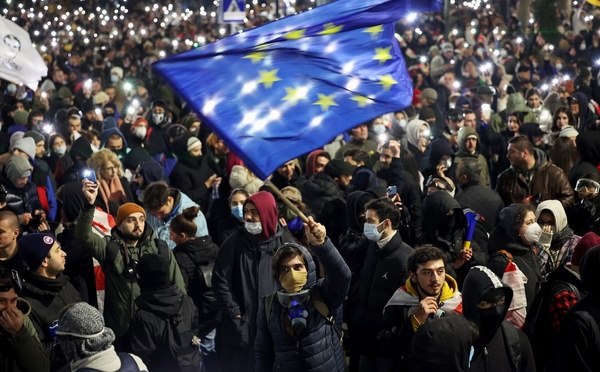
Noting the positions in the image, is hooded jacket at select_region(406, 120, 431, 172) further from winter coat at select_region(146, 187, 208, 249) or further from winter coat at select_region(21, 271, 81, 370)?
winter coat at select_region(21, 271, 81, 370)

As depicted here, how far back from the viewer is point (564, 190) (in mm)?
9828

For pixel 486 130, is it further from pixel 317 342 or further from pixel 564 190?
pixel 317 342

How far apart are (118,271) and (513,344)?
3220 millimetres

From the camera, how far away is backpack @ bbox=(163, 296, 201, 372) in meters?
7.16

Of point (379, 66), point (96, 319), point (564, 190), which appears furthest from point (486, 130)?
point (96, 319)

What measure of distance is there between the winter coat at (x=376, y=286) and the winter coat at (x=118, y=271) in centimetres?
128

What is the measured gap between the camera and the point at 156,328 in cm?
713

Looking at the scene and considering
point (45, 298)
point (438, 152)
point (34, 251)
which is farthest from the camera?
point (438, 152)

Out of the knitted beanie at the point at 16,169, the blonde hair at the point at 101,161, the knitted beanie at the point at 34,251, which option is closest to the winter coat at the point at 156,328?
the knitted beanie at the point at 34,251

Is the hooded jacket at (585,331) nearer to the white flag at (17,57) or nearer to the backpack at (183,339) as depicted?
the backpack at (183,339)

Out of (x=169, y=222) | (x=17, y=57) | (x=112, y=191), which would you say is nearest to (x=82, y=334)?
(x=169, y=222)

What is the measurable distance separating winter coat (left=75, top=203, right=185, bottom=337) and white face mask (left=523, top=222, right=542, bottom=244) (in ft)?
8.07

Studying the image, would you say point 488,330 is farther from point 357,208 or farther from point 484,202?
point 484,202

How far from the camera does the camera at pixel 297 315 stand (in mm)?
6508
